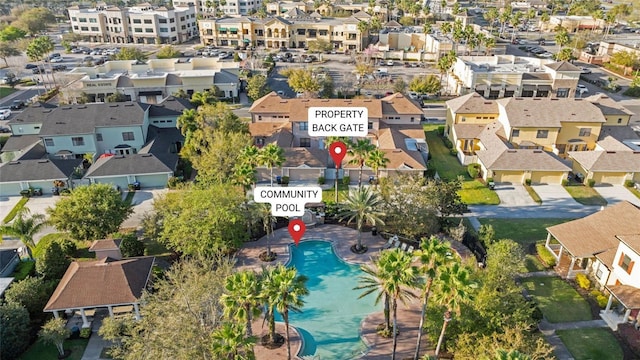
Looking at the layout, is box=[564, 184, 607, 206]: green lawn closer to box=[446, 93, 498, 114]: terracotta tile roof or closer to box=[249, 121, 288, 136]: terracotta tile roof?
box=[446, 93, 498, 114]: terracotta tile roof

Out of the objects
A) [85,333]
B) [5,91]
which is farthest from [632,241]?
[5,91]

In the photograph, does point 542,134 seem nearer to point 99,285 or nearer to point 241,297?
point 241,297

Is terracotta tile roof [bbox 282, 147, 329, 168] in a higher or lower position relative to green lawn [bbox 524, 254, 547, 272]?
higher

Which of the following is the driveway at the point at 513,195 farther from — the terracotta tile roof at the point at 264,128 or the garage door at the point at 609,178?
the terracotta tile roof at the point at 264,128

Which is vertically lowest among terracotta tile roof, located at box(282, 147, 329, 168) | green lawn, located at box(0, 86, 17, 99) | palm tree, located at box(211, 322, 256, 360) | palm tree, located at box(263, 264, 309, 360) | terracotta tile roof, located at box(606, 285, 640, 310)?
green lawn, located at box(0, 86, 17, 99)

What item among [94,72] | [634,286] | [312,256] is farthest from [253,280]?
[94,72]

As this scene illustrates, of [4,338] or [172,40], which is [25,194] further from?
[172,40]

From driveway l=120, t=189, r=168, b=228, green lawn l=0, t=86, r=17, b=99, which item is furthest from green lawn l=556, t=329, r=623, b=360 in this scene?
green lawn l=0, t=86, r=17, b=99
